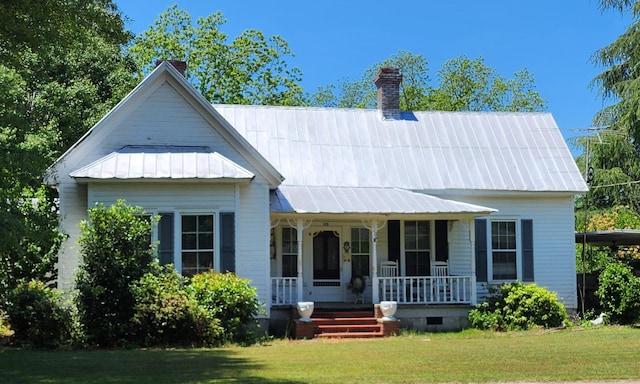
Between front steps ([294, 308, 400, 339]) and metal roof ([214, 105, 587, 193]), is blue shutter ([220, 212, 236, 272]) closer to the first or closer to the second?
front steps ([294, 308, 400, 339])

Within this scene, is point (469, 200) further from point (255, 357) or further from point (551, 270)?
point (255, 357)

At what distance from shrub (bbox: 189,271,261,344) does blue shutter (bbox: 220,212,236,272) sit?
0.51 m

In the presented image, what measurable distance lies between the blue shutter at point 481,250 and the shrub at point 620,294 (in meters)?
3.06

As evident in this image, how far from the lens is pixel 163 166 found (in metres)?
18.2

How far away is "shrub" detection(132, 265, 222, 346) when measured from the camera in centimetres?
1653

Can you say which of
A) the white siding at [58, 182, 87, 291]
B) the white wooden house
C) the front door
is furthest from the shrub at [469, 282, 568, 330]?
the white siding at [58, 182, 87, 291]

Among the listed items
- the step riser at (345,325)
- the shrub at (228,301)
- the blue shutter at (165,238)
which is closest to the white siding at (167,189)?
the blue shutter at (165,238)

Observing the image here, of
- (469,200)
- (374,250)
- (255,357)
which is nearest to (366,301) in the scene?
(374,250)

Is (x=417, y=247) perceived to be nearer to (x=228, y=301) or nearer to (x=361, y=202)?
(x=361, y=202)

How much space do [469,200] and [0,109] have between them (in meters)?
13.1

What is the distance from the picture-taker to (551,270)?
2208 cm

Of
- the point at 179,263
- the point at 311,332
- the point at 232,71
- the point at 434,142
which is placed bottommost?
the point at 311,332

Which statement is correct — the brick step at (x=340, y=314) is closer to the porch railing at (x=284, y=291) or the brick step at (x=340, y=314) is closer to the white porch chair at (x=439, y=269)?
the porch railing at (x=284, y=291)

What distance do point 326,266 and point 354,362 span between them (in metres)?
8.29
